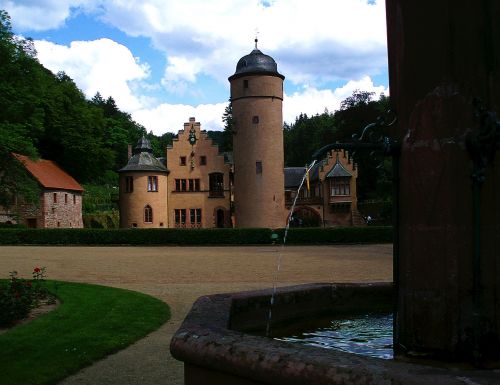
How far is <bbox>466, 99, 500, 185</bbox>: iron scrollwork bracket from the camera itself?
114 inches

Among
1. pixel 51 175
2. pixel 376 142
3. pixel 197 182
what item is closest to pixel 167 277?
pixel 376 142

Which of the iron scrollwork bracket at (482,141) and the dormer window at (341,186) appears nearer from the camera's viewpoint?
the iron scrollwork bracket at (482,141)

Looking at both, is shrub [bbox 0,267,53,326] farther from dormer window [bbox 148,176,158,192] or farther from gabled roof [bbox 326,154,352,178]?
gabled roof [bbox 326,154,352,178]

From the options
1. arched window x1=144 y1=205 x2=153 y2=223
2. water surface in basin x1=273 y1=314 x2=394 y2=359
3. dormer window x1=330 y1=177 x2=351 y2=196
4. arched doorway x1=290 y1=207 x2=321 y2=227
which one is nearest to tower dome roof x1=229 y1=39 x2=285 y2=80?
dormer window x1=330 y1=177 x2=351 y2=196

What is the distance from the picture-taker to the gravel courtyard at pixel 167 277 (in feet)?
20.3

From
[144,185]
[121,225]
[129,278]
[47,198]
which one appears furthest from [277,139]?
[129,278]

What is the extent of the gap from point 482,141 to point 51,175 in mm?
50838

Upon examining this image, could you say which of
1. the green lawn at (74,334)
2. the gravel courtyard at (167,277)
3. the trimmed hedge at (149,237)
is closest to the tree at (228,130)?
the trimmed hedge at (149,237)

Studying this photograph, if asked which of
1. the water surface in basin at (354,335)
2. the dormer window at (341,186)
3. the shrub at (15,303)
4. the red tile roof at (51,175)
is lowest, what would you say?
the shrub at (15,303)

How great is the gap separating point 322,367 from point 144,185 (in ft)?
158

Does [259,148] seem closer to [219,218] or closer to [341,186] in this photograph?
[219,218]

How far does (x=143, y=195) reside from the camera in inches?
1938

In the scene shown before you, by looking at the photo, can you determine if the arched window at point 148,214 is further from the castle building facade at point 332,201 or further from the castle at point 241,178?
the castle building facade at point 332,201

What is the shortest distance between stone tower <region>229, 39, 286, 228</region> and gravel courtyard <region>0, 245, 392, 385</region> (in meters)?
20.0
